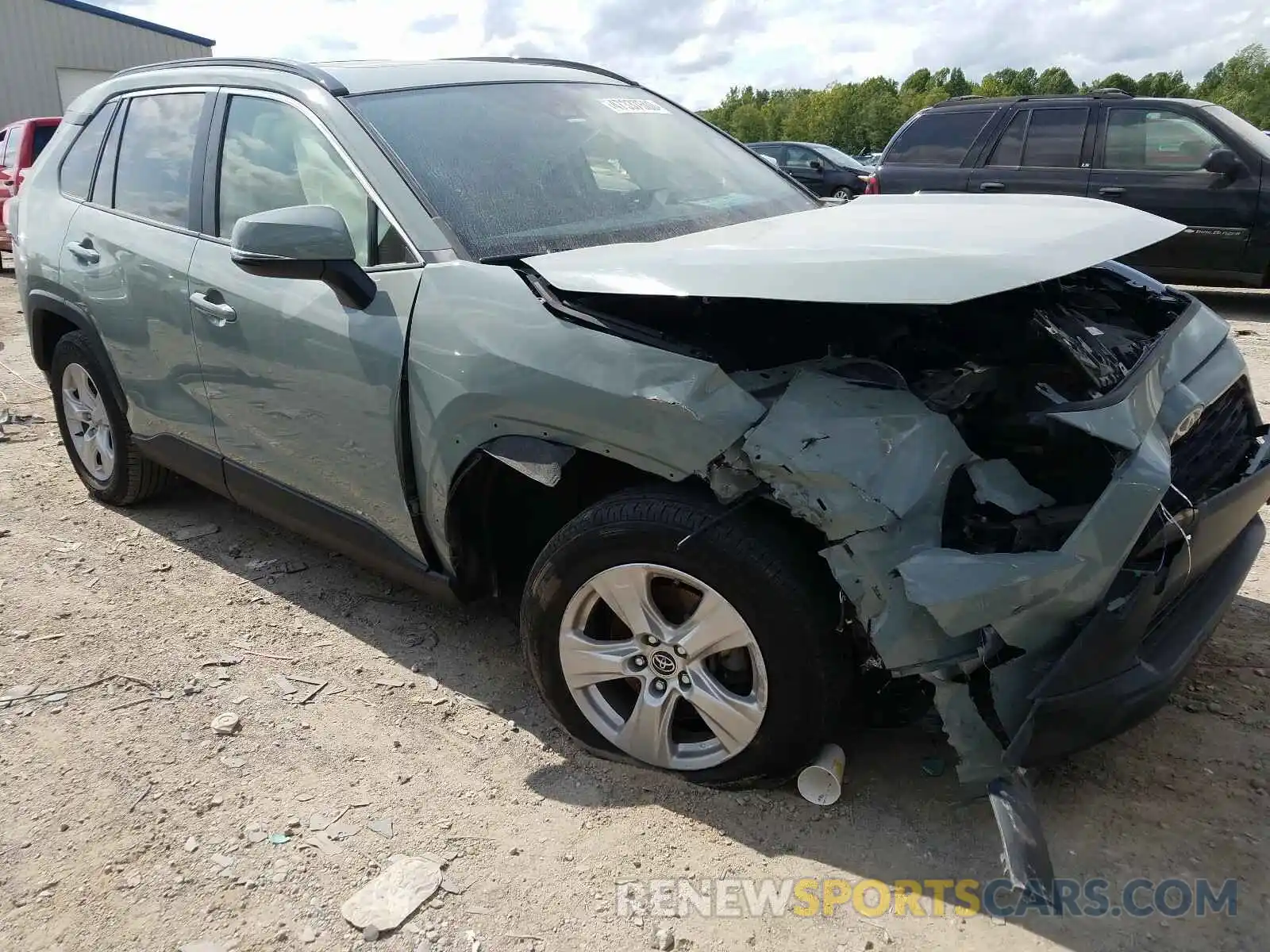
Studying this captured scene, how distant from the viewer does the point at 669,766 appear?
259cm

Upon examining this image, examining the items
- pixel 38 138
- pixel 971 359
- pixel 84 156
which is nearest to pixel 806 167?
pixel 38 138

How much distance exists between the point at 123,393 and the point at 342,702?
1841 mm

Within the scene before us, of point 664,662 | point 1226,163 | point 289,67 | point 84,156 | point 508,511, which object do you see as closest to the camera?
point 664,662

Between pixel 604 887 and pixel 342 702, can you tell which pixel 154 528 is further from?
pixel 604 887

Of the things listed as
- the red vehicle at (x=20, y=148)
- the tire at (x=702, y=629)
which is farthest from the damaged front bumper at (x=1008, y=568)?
the red vehicle at (x=20, y=148)

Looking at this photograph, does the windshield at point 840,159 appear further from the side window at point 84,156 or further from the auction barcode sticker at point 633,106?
the side window at point 84,156

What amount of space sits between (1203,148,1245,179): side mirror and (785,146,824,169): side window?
10265mm

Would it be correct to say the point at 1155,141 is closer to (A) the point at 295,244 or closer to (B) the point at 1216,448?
(B) the point at 1216,448

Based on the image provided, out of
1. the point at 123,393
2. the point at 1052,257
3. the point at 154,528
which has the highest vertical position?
the point at 1052,257

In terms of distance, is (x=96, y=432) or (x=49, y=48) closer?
(x=96, y=432)

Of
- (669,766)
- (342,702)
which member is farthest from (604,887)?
(342,702)

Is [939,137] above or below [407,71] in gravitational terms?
below

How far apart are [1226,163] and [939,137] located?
2454 millimetres

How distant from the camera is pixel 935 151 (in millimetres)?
9578
